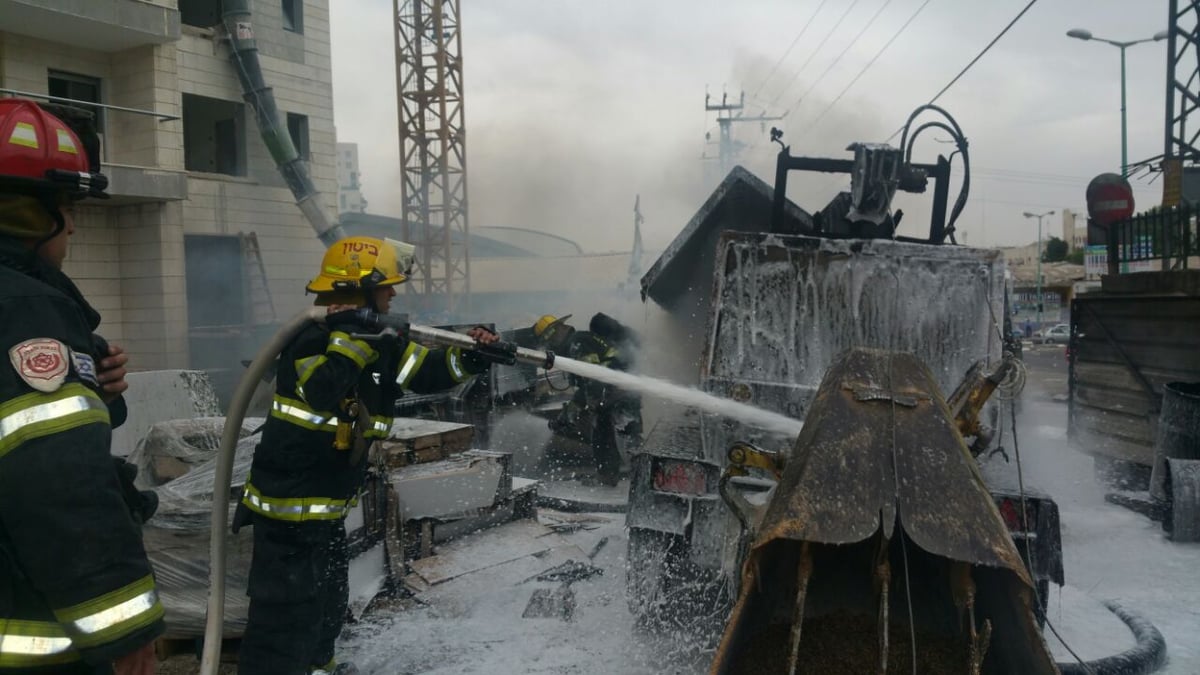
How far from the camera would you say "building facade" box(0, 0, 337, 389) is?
1277cm

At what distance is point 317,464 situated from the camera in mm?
3463

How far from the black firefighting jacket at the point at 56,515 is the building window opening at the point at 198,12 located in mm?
16215

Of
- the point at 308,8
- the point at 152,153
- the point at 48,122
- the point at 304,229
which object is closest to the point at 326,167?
the point at 304,229

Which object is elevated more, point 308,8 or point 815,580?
point 308,8

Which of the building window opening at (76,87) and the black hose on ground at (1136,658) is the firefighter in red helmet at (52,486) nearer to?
the black hose on ground at (1136,658)

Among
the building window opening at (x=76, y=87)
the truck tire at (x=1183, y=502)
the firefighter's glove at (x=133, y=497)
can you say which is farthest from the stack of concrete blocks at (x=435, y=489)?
the building window opening at (x=76, y=87)

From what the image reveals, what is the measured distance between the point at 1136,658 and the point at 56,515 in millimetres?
4241

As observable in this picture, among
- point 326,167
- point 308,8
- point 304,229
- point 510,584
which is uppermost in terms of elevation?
point 308,8

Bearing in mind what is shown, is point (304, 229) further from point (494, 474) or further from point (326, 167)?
point (494, 474)

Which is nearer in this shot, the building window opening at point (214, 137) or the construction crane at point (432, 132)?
the building window opening at point (214, 137)

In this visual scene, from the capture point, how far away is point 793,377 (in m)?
4.37

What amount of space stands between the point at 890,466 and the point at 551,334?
608cm

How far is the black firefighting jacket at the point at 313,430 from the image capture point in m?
3.34

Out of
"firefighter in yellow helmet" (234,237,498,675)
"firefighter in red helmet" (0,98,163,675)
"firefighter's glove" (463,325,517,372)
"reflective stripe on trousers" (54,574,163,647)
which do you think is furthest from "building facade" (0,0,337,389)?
"reflective stripe on trousers" (54,574,163,647)
